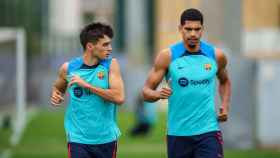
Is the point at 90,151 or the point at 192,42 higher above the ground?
the point at 192,42

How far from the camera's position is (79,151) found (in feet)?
36.0

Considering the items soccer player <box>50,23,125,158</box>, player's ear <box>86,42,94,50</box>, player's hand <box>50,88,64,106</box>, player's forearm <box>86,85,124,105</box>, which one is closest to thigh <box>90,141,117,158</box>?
soccer player <box>50,23,125,158</box>

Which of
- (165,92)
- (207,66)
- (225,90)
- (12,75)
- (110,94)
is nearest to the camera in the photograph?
(165,92)

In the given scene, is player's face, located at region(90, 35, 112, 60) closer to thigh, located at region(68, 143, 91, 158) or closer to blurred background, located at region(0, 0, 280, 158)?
thigh, located at region(68, 143, 91, 158)

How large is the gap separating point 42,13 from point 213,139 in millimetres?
60559

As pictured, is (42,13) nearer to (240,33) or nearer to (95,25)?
(240,33)

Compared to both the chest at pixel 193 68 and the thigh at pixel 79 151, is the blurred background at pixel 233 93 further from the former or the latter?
the thigh at pixel 79 151

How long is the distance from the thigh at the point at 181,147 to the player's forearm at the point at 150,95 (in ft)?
1.54

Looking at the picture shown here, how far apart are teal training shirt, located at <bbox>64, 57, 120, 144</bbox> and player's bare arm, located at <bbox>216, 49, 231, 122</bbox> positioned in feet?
3.93

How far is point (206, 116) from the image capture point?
11.2 m

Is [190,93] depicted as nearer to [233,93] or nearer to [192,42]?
[192,42]

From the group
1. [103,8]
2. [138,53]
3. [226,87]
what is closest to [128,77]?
[138,53]

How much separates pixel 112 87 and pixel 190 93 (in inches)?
32.5

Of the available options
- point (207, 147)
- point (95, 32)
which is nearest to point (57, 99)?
point (95, 32)
